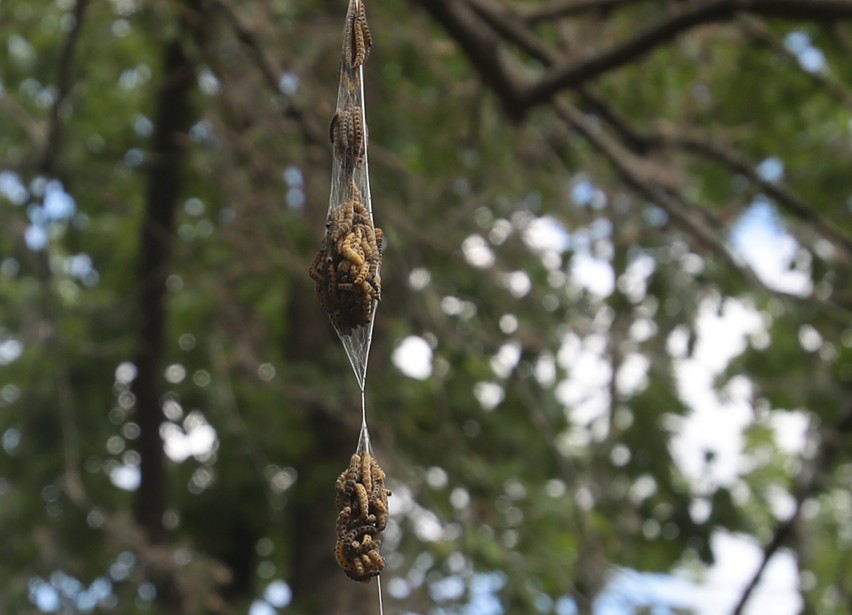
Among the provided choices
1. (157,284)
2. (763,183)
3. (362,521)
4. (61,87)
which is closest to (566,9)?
(763,183)

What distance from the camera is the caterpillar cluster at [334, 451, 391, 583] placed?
4.65 ft

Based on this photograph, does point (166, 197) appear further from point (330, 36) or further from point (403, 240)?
point (403, 240)

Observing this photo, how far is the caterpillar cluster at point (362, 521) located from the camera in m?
1.42

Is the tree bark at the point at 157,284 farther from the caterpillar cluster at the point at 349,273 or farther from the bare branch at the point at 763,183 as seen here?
the caterpillar cluster at the point at 349,273

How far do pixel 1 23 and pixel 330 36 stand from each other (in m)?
1.70

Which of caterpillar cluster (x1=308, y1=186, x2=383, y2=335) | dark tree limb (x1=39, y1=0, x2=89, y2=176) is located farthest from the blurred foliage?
caterpillar cluster (x1=308, y1=186, x2=383, y2=335)

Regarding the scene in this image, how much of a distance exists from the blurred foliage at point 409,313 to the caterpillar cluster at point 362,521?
11.2 feet

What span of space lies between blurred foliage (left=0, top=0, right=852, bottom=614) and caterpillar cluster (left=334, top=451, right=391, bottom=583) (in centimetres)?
340

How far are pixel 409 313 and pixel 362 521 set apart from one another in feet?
12.9

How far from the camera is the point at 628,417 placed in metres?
7.28

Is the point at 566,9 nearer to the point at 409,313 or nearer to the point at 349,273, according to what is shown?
the point at 409,313

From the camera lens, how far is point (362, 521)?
56.9 inches

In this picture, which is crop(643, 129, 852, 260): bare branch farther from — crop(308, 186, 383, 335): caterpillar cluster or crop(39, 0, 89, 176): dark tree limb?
crop(308, 186, 383, 335): caterpillar cluster

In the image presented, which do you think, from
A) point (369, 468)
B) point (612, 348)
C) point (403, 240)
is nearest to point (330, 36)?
point (403, 240)
